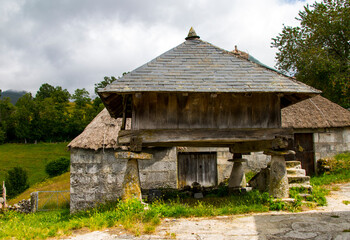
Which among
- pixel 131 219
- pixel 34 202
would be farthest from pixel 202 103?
pixel 34 202

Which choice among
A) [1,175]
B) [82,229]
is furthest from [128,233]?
[1,175]

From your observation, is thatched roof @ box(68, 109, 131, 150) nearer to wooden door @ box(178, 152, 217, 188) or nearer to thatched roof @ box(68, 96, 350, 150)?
thatched roof @ box(68, 96, 350, 150)

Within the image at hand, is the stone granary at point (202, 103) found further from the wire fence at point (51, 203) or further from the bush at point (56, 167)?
the bush at point (56, 167)

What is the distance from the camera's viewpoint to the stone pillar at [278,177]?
6023 mm

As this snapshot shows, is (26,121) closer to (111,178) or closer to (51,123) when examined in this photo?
(51,123)

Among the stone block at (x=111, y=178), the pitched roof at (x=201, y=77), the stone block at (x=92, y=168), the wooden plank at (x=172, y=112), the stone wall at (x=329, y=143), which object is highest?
the pitched roof at (x=201, y=77)

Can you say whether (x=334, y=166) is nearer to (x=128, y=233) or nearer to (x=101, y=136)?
(x=101, y=136)

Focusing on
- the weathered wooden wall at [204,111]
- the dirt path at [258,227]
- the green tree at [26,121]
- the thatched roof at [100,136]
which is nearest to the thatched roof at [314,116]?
the weathered wooden wall at [204,111]

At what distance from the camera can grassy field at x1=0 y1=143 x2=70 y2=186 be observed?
28734 millimetres

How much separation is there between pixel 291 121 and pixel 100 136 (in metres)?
7.45

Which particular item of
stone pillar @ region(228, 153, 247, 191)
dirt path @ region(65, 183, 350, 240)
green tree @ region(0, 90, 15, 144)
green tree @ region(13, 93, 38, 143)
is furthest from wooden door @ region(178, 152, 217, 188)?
green tree @ region(0, 90, 15, 144)

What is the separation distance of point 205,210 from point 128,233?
64.7 inches

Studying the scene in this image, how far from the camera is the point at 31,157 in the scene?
115 ft

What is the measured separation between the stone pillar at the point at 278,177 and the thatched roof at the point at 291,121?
17.0ft
